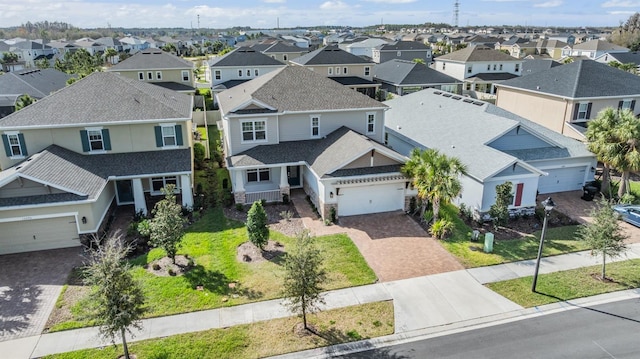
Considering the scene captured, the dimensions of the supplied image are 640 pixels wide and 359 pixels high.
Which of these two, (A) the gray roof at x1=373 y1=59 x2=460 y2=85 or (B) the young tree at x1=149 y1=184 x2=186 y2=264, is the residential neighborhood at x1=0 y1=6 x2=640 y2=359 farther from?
(A) the gray roof at x1=373 y1=59 x2=460 y2=85

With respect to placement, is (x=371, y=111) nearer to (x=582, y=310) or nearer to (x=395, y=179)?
(x=395, y=179)

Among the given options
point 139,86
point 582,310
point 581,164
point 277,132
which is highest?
point 139,86

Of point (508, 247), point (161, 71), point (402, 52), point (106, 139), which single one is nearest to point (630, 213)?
point (508, 247)

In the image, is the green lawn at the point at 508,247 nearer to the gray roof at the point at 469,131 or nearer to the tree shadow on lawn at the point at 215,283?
the gray roof at the point at 469,131

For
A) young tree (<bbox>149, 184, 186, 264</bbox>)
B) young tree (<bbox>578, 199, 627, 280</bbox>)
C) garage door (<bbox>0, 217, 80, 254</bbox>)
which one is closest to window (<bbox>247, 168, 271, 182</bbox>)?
young tree (<bbox>149, 184, 186, 264</bbox>)

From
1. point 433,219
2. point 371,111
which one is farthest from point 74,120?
point 433,219

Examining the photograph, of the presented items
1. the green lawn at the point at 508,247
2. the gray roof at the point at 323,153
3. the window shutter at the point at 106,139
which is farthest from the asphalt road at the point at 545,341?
the window shutter at the point at 106,139
